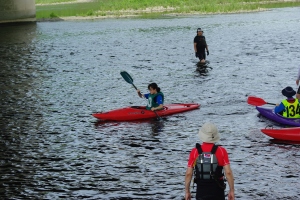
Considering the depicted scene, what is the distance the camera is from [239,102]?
735 inches

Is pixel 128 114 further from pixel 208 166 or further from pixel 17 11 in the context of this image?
pixel 17 11

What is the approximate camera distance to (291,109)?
576 inches

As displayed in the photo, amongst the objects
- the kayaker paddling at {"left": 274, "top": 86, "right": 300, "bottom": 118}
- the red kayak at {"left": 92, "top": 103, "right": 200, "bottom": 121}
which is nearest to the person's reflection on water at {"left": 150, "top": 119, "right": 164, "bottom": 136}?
the red kayak at {"left": 92, "top": 103, "right": 200, "bottom": 121}

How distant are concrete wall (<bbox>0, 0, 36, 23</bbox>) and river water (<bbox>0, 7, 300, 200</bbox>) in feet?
61.6

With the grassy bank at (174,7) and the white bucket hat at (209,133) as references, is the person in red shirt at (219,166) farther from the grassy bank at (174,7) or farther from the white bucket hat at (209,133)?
the grassy bank at (174,7)

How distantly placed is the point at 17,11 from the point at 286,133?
50.8m

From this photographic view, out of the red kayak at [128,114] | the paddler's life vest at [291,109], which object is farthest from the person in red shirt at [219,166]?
the red kayak at [128,114]

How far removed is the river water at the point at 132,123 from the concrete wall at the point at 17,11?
18.8m

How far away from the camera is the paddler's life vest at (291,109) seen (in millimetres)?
14555

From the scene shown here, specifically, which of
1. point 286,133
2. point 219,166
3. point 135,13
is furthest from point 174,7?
point 219,166

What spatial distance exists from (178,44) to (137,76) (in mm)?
12683

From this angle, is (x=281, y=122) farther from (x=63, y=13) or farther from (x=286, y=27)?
(x=63, y=13)

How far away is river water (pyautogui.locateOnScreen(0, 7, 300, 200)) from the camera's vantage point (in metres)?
11.6

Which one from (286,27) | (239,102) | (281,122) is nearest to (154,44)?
(286,27)
